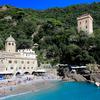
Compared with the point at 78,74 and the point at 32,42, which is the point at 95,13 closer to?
the point at 32,42

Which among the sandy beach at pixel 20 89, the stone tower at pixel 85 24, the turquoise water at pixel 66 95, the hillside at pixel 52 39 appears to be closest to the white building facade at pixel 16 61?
the hillside at pixel 52 39

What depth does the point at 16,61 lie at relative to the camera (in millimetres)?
63125

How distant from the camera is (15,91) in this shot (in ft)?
142

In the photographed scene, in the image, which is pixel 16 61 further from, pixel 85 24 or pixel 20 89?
pixel 85 24

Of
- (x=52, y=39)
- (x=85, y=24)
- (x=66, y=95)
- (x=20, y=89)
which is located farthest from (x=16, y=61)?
(x=85, y=24)

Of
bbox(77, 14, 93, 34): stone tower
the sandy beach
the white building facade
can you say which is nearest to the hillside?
bbox(77, 14, 93, 34): stone tower

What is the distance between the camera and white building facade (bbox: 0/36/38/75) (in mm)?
60219

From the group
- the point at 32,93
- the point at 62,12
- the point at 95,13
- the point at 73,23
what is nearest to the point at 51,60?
the point at 32,93

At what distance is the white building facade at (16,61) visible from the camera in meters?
60.2

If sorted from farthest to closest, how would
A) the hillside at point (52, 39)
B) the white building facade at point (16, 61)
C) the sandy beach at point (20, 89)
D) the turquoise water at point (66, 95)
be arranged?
the hillside at point (52, 39)
the white building facade at point (16, 61)
the sandy beach at point (20, 89)
the turquoise water at point (66, 95)

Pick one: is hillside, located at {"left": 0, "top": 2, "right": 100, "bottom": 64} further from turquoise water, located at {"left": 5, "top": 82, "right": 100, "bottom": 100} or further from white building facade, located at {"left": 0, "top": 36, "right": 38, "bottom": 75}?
turquoise water, located at {"left": 5, "top": 82, "right": 100, "bottom": 100}

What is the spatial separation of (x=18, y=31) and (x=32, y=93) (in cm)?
4982

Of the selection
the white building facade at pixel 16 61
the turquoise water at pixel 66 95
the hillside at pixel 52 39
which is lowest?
the turquoise water at pixel 66 95

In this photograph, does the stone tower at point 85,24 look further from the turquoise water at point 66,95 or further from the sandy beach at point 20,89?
the turquoise water at point 66,95
